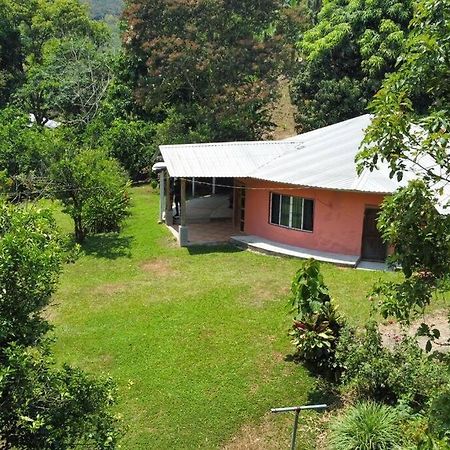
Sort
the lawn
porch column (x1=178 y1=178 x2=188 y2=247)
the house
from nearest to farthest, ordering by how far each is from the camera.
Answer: the lawn < the house < porch column (x1=178 y1=178 x2=188 y2=247)

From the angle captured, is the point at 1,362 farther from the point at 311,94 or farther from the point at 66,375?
the point at 311,94

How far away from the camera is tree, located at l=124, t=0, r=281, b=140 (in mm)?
28422

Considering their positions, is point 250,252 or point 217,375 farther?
point 250,252

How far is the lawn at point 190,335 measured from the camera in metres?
9.78

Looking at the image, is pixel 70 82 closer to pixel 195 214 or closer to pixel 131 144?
pixel 131 144

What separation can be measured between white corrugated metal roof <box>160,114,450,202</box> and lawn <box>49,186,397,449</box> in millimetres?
2940

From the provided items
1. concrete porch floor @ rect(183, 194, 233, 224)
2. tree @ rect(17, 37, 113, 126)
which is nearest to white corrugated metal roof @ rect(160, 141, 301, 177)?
concrete porch floor @ rect(183, 194, 233, 224)

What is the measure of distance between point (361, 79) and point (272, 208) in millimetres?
14437

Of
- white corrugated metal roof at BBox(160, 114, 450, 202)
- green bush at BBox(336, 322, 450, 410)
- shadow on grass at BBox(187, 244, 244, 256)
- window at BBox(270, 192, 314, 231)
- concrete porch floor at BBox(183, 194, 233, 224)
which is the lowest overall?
green bush at BBox(336, 322, 450, 410)

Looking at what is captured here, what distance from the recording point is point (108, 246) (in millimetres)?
21031

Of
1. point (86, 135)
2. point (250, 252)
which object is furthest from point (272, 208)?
point (86, 135)

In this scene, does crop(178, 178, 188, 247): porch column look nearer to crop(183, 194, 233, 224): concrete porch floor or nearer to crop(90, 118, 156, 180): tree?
crop(183, 194, 233, 224): concrete porch floor

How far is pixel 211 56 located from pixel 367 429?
23.8m

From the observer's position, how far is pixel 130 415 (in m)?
9.96
